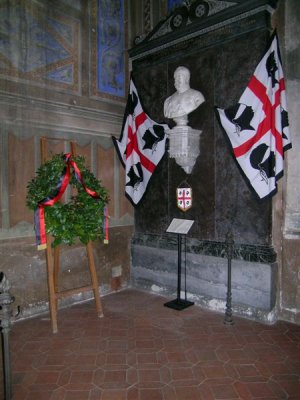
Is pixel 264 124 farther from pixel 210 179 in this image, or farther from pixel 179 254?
pixel 179 254

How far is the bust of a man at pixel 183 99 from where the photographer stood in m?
4.32

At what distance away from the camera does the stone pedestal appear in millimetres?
4277

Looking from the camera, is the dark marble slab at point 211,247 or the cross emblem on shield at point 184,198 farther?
the cross emblem on shield at point 184,198

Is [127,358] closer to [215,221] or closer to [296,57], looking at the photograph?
[215,221]

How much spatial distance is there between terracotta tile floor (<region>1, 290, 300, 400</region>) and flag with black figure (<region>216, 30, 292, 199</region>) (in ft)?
5.36

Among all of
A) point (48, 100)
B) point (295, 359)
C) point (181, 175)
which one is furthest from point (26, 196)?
point (295, 359)

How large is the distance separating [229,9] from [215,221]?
8.53ft

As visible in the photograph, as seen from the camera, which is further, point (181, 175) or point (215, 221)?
point (181, 175)

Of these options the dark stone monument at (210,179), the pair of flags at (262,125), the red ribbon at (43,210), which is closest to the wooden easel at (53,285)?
the red ribbon at (43,210)

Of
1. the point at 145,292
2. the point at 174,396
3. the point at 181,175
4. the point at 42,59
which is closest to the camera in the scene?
the point at 174,396

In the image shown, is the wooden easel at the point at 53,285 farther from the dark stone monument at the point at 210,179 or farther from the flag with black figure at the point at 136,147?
the dark stone monument at the point at 210,179

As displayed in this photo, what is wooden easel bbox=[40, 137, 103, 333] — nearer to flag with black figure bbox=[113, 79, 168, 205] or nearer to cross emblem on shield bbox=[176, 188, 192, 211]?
flag with black figure bbox=[113, 79, 168, 205]

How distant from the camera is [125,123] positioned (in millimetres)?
5047

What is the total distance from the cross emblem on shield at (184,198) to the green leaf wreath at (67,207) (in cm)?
111
